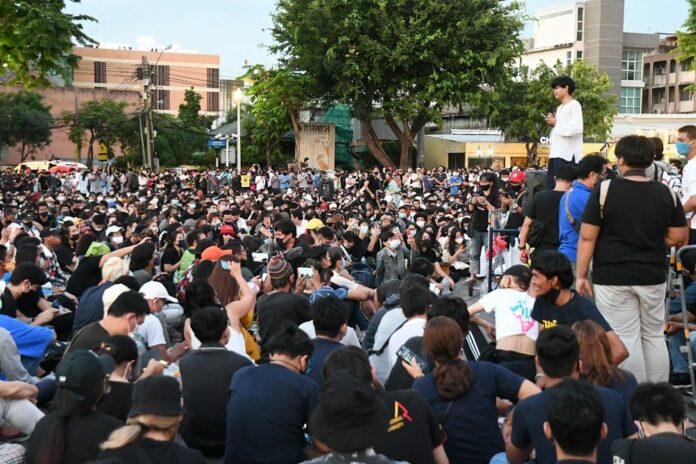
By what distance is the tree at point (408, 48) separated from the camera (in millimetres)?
40750

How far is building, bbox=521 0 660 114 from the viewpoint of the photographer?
75875 millimetres

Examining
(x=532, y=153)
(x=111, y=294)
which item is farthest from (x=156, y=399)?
(x=532, y=153)

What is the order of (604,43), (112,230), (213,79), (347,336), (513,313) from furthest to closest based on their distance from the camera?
(213,79) < (604,43) < (112,230) < (347,336) < (513,313)

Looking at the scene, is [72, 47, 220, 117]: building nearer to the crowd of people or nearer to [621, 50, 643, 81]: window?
[621, 50, 643, 81]: window

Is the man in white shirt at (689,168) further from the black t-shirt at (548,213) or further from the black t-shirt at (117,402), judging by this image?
the black t-shirt at (117,402)

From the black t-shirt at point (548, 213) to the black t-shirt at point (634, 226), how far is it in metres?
2.06

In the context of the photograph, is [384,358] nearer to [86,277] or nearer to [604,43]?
[86,277]

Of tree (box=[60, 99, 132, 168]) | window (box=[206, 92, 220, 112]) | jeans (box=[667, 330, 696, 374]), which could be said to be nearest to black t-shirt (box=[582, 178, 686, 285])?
jeans (box=[667, 330, 696, 374])

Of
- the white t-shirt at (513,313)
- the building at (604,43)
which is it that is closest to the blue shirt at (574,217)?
the white t-shirt at (513,313)

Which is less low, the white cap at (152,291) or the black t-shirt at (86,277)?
the white cap at (152,291)

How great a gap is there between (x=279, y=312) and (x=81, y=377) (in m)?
3.05

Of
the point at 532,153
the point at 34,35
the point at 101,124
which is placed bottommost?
the point at 532,153

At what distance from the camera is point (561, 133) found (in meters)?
8.55

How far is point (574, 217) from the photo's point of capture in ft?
23.0
